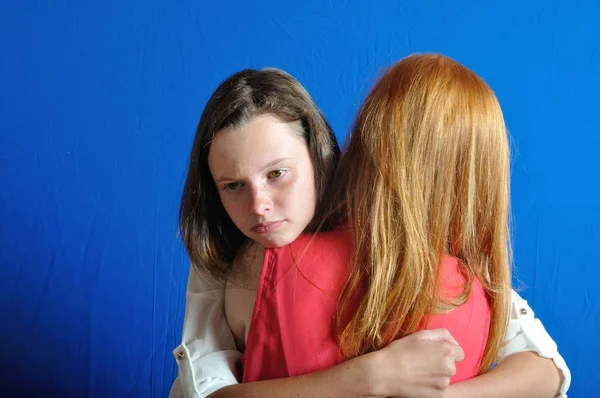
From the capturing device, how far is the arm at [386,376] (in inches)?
31.1

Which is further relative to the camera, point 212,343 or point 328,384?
point 212,343

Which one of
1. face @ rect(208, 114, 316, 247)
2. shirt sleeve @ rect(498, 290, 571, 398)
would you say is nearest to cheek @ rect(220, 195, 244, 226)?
face @ rect(208, 114, 316, 247)

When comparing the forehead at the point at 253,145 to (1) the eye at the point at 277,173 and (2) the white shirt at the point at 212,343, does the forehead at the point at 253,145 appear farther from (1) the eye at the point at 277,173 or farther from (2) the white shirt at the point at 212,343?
(2) the white shirt at the point at 212,343

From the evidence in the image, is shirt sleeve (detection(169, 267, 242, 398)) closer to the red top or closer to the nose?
the red top

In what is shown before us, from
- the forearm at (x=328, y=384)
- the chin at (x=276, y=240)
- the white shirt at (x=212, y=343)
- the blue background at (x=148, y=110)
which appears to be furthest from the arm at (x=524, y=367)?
the blue background at (x=148, y=110)

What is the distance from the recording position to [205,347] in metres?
0.91

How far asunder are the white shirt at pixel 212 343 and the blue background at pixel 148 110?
620 mm

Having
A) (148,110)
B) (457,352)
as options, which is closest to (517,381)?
(457,352)

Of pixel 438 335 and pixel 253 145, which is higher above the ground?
pixel 253 145

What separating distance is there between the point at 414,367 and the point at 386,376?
34 millimetres

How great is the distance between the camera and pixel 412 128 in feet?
2.81

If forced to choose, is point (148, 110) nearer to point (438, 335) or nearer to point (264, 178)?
point (264, 178)

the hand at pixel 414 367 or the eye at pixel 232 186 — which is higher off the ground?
the eye at pixel 232 186

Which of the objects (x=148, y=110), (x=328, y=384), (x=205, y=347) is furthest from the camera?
(x=148, y=110)
